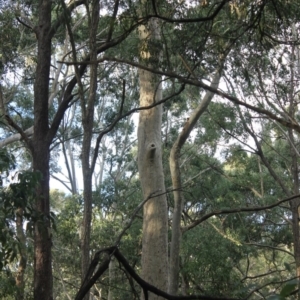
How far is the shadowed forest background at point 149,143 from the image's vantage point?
364cm

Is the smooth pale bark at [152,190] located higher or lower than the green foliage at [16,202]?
higher

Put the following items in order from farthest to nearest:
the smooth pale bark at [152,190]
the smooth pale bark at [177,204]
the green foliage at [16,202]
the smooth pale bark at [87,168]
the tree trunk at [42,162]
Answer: the smooth pale bark at [177,204]
the smooth pale bark at [152,190]
the smooth pale bark at [87,168]
the tree trunk at [42,162]
the green foliage at [16,202]

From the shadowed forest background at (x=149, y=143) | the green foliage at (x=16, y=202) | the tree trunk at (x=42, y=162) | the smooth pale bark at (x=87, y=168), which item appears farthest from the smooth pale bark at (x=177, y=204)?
the green foliage at (x=16, y=202)

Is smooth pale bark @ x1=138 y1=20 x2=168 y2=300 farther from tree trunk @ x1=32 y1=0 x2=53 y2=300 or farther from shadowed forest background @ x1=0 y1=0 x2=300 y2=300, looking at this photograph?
tree trunk @ x1=32 y1=0 x2=53 y2=300

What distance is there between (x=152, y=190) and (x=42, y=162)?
3740 mm

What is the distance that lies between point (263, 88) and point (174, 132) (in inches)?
278

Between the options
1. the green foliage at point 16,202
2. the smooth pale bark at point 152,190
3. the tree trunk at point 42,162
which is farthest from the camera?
the smooth pale bark at point 152,190

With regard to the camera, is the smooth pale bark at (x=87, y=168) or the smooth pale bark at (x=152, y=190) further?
the smooth pale bark at (x=152, y=190)

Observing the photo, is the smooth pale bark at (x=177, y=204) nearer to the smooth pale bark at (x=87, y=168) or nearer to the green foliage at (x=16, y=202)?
the smooth pale bark at (x=87, y=168)

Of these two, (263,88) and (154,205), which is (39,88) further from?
(263,88)

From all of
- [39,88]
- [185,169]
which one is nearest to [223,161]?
[185,169]

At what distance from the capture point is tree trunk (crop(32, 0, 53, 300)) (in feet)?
12.0

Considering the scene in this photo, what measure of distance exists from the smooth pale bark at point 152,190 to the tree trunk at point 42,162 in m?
2.48

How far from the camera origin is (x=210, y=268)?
10.9 m
